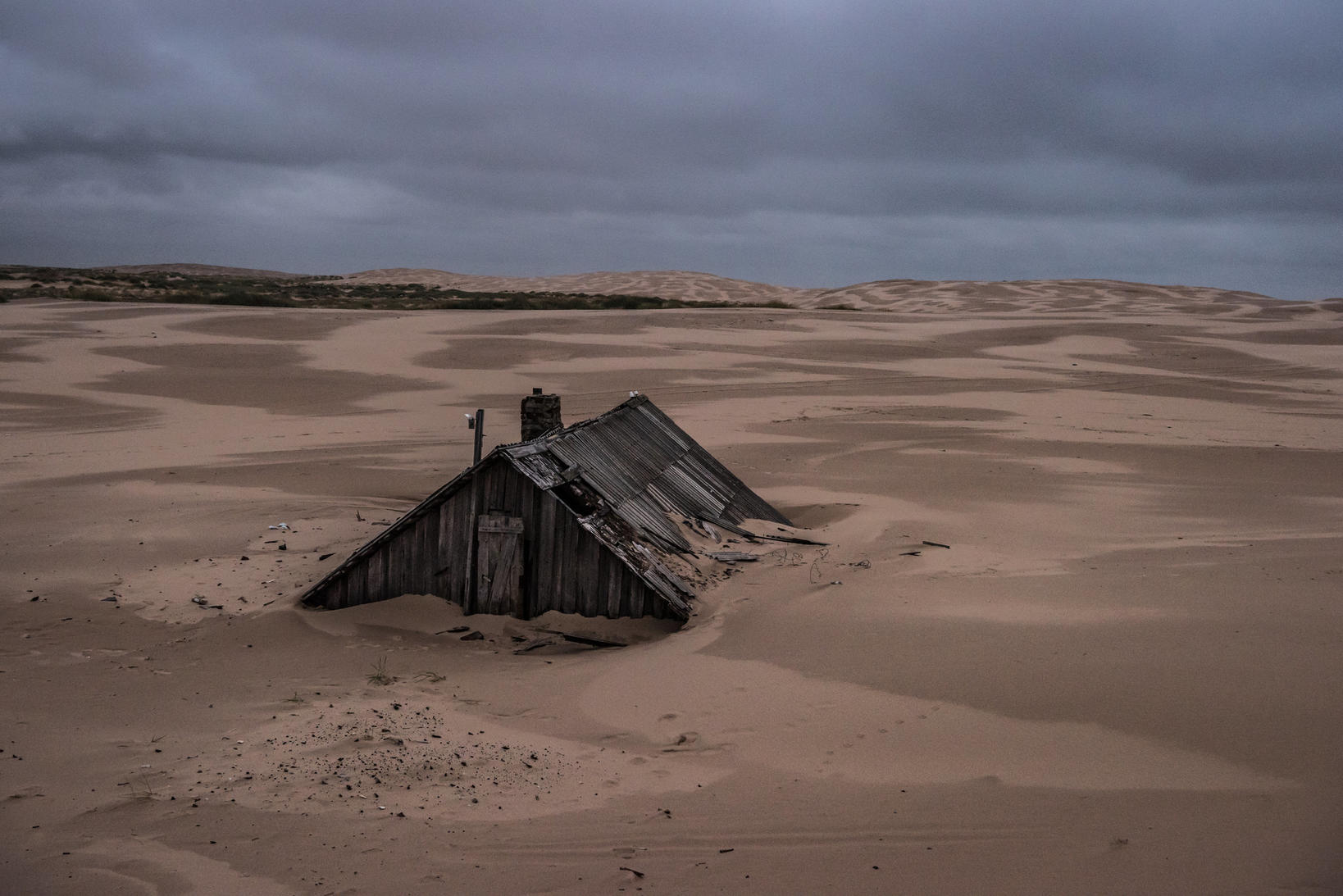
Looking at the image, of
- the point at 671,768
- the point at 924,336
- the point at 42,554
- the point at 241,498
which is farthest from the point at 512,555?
the point at 924,336

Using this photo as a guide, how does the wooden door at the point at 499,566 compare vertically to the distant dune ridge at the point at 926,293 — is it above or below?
below

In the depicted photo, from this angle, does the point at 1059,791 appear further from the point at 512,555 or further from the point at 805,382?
the point at 805,382

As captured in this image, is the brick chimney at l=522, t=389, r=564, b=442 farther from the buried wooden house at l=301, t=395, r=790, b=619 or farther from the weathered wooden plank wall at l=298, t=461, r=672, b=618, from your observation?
the weathered wooden plank wall at l=298, t=461, r=672, b=618

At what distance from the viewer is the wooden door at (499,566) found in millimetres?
9586

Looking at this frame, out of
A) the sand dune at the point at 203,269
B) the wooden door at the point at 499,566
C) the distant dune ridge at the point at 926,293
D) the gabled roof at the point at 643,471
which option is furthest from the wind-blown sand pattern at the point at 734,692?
the sand dune at the point at 203,269

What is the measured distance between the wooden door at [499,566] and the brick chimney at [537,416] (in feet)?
7.09

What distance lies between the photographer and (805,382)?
31.2 meters

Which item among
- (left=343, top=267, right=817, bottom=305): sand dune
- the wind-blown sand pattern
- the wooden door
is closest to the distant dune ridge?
(left=343, top=267, right=817, bottom=305): sand dune

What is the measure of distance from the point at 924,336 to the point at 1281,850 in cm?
4145

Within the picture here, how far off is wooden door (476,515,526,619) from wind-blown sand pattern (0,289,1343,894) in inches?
9.7

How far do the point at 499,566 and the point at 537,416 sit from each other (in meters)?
2.62

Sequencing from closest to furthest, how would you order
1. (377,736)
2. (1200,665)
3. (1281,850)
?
(1281,850), (377,736), (1200,665)

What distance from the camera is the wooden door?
31.4 ft

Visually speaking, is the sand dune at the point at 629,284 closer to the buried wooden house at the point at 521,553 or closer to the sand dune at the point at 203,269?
the sand dune at the point at 203,269
